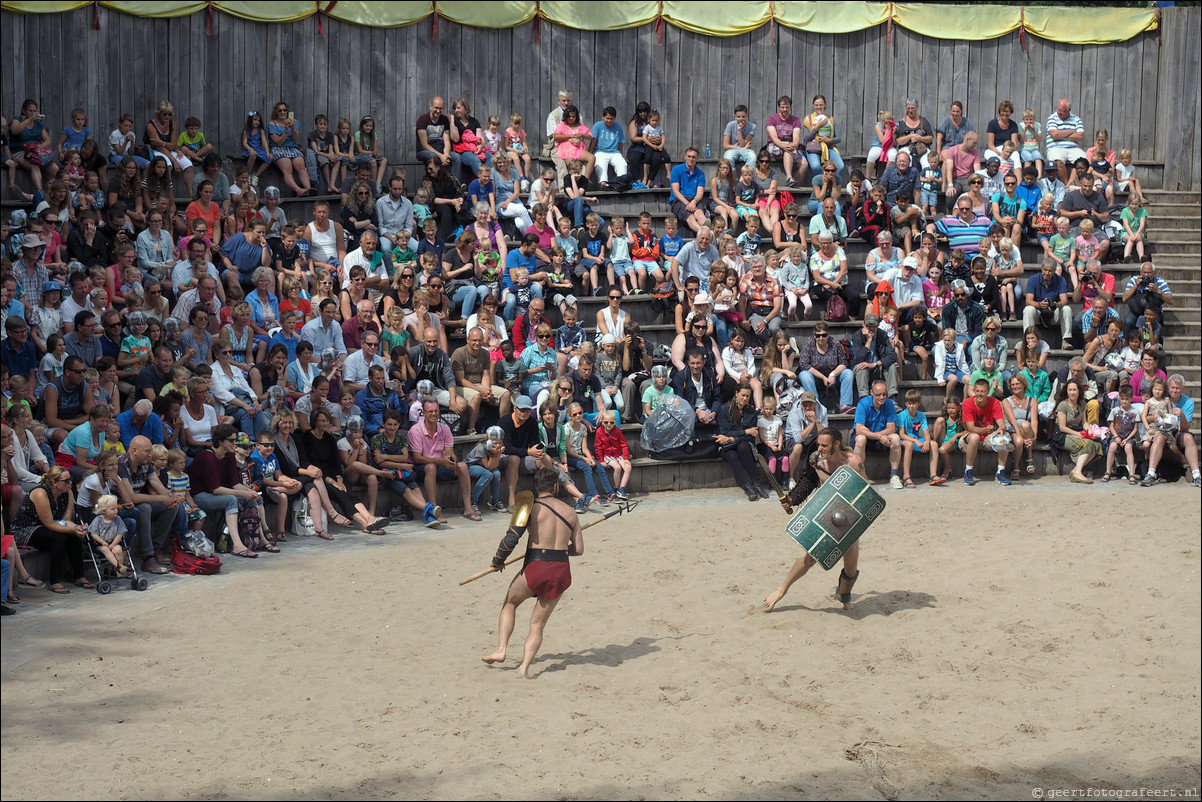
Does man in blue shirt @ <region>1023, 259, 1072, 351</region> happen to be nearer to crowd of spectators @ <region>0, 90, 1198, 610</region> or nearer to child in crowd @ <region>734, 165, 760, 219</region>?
crowd of spectators @ <region>0, 90, 1198, 610</region>

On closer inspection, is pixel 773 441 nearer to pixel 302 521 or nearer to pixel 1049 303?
pixel 1049 303

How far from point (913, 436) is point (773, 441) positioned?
1627 mm

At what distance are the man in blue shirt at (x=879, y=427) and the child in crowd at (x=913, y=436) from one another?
0.23 ft

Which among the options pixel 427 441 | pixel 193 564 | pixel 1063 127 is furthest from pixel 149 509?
pixel 1063 127

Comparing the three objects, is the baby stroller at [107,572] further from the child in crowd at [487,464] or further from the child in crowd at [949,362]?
the child in crowd at [949,362]

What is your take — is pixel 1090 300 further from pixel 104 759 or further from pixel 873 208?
pixel 104 759

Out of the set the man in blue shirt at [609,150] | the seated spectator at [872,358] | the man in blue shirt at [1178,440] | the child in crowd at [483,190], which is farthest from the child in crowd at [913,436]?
the child in crowd at [483,190]

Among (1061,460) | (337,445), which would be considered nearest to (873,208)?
(1061,460)

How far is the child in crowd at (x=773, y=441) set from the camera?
45.3ft

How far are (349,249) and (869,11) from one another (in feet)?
27.9

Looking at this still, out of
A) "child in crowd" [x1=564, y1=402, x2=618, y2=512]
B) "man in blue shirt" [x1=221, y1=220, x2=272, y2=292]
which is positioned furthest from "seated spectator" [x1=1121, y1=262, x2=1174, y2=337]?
"man in blue shirt" [x1=221, y1=220, x2=272, y2=292]

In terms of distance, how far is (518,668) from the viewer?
8672 mm

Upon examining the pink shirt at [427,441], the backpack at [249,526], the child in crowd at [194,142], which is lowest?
the backpack at [249,526]

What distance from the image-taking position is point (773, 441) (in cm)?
1382
